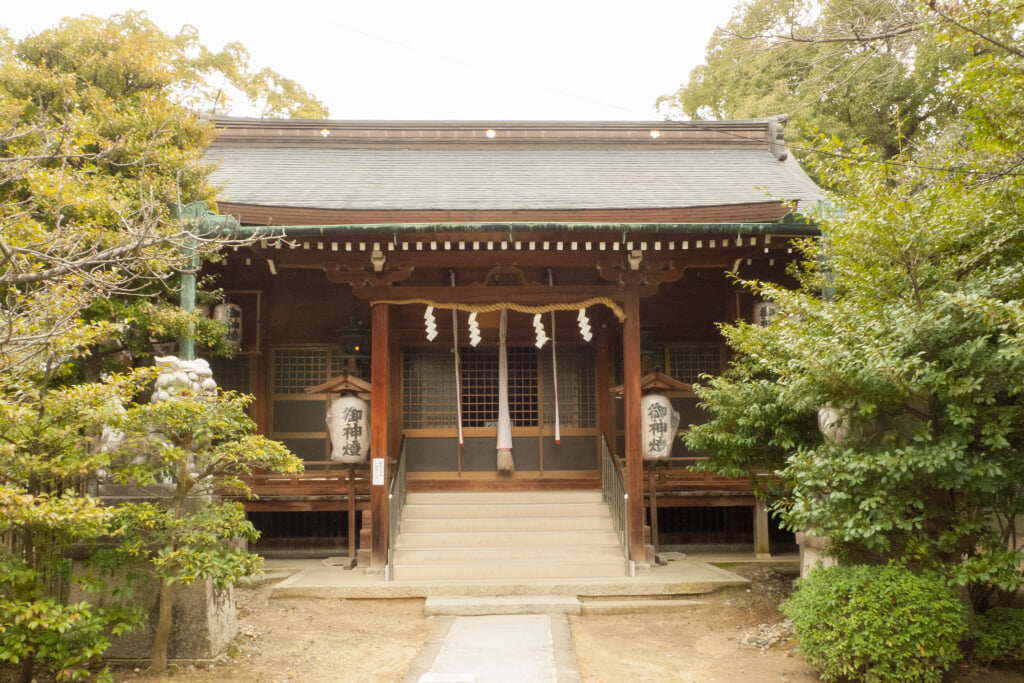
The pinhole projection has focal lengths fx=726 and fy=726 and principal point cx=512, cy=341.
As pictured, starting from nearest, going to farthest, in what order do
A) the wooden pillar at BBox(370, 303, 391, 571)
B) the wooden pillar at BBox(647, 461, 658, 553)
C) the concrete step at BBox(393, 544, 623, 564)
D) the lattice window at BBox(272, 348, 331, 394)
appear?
the concrete step at BBox(393, 544, 623, 564) < the wooden pillar at BBox(370, 303, 391, 571) < the wooden pillar at BBox(647, 461, 658, 553) < the lattice window at BBox(272, 348, 331, 394)

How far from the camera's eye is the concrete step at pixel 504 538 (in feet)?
28.6

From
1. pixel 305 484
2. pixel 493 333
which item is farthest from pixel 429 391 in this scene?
pixel 305 484

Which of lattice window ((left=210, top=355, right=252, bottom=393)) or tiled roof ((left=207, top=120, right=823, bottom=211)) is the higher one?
tiled roof ((left=207, top=120, right=823, bottom=211))

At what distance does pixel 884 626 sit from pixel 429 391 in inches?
284

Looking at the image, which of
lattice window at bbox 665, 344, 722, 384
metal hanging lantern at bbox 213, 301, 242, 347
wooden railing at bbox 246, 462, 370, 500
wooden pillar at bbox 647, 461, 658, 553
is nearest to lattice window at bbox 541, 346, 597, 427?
lattice window at bbox 665, 344, 722, 384

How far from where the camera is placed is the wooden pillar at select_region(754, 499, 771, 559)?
9.98m

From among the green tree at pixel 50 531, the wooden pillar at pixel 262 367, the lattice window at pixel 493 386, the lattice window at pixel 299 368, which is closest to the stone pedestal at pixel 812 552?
the lattice window at pixel 493 386

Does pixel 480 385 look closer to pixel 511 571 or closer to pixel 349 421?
pixel 349 421

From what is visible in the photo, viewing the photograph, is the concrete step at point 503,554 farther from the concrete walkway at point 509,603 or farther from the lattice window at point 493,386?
the lattice window at point 493,386

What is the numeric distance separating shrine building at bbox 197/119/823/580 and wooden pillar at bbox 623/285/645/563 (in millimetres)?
28

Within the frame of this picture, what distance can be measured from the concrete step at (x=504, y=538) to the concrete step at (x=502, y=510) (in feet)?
1.22

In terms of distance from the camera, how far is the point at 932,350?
5062mm

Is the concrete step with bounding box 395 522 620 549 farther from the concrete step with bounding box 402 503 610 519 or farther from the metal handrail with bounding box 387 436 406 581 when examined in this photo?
the concrete step with bounding box 402 503 610 519

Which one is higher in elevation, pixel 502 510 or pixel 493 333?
pixel 493 333
